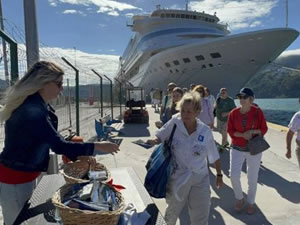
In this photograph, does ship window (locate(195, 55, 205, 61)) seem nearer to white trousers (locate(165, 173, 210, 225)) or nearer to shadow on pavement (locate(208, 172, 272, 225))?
shadow on pavement (locate(208, 172, 272, 225))

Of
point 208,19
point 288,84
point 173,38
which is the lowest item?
point 288,84

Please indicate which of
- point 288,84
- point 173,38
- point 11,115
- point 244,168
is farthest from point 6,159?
point 288,84

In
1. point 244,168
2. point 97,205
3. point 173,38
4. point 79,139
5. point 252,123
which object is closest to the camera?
point 97,205

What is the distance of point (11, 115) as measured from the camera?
6.03 ft

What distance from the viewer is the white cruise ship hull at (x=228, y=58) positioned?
2316cm

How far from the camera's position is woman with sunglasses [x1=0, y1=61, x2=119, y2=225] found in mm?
1780

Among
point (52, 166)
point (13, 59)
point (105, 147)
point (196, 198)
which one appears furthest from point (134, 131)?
point (105, 147)

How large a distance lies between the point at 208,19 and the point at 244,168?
37.9m

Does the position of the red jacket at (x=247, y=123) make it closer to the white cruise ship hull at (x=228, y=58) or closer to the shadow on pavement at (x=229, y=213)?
the shadow on pavement at (x=229, y=213)

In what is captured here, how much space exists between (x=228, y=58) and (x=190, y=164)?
2400cm

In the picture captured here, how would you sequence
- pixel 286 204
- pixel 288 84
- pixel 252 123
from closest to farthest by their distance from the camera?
pixel 252 123
pixel 286 204
pixel 288 84

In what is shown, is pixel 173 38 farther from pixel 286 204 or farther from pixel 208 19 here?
pixel 286 204

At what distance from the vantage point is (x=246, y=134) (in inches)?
156

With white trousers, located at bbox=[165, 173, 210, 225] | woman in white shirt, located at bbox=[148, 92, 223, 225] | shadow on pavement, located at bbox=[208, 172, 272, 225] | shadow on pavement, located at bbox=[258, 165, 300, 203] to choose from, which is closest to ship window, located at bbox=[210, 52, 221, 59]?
shadow on pavement, located at bbox=[258, 165, 300, 203]
